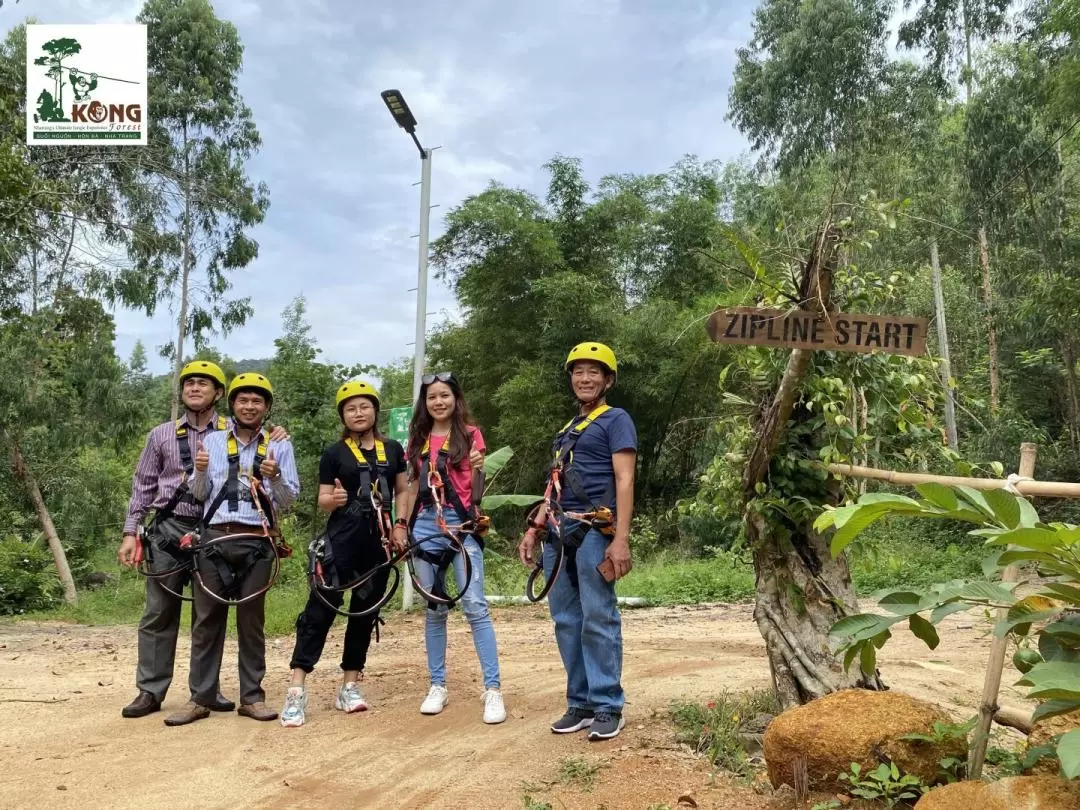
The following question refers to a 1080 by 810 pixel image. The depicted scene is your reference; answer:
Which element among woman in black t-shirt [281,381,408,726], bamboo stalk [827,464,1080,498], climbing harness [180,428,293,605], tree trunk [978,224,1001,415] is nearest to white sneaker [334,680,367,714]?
woman in black t-shirt [281,381,408,726]

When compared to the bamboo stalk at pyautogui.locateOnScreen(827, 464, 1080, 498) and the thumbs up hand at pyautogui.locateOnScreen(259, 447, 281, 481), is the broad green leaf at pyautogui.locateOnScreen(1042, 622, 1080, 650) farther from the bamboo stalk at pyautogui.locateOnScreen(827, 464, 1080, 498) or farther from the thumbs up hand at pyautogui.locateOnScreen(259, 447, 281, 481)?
the thumbs up hand at pyautogui.locateOnScreen(259, 447, 281, 481)

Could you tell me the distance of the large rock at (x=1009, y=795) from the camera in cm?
233

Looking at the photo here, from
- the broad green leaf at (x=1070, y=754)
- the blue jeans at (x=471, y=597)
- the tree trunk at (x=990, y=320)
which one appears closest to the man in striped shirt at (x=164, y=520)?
the blue jeans at (x=471, y=597)

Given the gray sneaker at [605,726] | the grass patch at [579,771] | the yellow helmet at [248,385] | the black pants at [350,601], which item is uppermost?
the yellow helmet at [248,385]

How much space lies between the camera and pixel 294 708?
4.24 metres

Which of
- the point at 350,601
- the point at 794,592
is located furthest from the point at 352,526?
the point at 794,592

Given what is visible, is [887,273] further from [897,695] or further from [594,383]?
[897,695]

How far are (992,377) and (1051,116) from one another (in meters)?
6.79

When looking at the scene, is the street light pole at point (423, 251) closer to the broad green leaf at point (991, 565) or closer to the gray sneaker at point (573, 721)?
the gray sneaker at point (573, 721)

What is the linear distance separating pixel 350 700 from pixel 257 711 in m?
0.47

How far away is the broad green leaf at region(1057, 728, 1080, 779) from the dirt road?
1451 millimetres

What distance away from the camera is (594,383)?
4035 millimetres

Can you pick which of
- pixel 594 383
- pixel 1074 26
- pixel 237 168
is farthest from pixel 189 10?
pixel 594 383

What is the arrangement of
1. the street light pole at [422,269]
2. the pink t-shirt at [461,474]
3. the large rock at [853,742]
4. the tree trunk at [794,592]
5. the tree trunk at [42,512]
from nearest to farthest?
the large rock at [853,742], the tree trunk at [794,592], the pink t-shirt at [461,474], the street light pole at [422,269], the tree trunk at [42,512]
